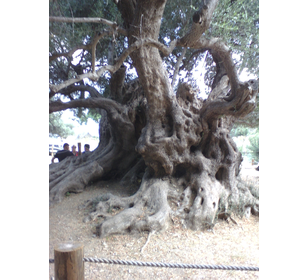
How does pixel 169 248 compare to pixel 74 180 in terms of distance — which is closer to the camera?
pixel 169 248

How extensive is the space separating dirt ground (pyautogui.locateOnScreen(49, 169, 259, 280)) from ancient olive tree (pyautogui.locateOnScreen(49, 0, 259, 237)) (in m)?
0.23

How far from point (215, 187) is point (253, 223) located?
3.53ft

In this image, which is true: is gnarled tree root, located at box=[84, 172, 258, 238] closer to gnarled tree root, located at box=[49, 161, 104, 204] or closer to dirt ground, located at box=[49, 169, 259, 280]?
dirt ground, located at box=[49, 169, 259, 280]

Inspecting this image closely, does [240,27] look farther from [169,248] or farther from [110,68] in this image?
[169,248]

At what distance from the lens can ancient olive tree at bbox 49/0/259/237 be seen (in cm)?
383

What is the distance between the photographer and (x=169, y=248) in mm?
3309

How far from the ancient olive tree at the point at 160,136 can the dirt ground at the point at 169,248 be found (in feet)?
0.77

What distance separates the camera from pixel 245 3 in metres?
5.04

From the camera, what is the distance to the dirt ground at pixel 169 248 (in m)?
2.70

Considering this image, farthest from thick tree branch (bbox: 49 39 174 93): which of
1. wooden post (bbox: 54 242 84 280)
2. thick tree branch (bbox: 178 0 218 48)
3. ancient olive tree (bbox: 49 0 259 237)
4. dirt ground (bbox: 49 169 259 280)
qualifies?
dirt ground (bbox: 49 169 259 280)

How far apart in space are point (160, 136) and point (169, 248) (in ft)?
7.74

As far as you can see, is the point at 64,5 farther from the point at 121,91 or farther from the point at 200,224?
the point at 200,224

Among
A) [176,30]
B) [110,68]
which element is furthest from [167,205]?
[176,30]

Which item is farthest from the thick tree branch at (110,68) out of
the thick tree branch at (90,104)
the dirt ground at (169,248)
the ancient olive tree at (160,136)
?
the thick tree branch at (90,104)
